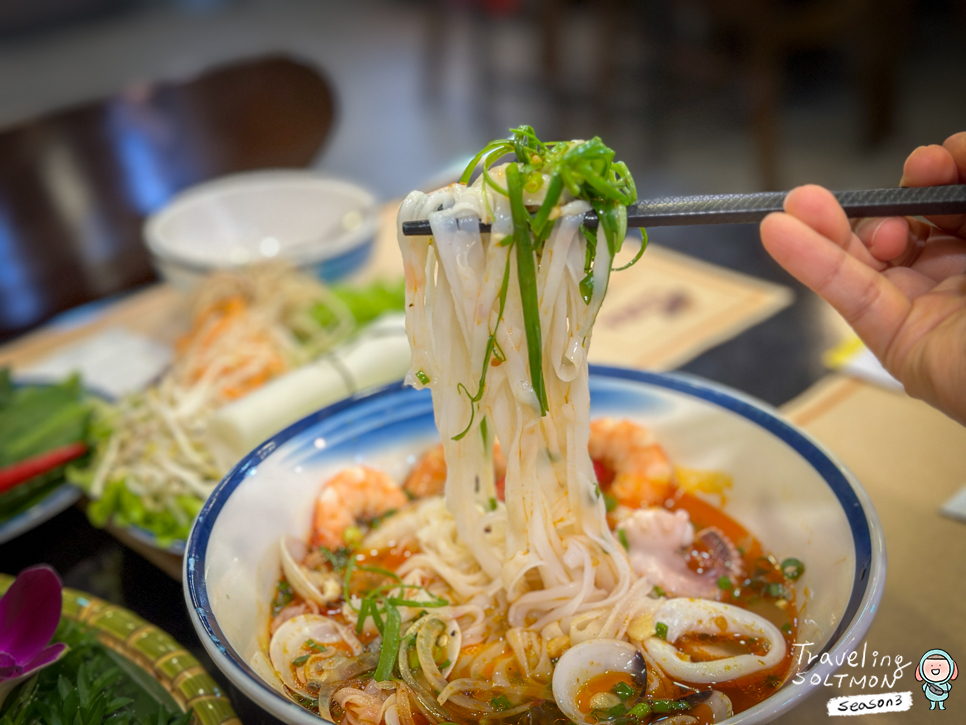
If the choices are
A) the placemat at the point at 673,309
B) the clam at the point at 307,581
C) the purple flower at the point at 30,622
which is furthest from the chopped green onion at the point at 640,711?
the placemat at the point at 673,309

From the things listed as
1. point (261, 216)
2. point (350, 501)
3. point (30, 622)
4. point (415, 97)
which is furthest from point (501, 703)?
point (415, 97)

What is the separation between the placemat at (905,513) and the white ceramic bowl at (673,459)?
0.64 feet

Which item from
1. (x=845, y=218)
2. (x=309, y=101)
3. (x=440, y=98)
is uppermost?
(x=845, y=218)

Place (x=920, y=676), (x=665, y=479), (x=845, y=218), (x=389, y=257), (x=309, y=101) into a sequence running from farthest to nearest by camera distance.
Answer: (x=309, y=101)
(x=389, y=257)
(x=665, y=479)
(x=920, y=676)
(x=845, y=218)

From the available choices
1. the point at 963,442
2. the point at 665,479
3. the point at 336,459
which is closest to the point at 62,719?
the point at 336,459

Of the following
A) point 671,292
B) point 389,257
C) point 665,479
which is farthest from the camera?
point 389,257

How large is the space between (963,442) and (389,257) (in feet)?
5.75

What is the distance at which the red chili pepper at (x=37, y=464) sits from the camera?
60.0 inches

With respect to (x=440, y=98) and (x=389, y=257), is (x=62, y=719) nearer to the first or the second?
(x=389, y=257)

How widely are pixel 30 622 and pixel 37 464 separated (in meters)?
0.56

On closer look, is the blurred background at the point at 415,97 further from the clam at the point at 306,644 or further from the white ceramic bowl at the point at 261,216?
the clam at the point at 306,644

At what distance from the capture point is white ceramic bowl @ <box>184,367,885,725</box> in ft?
3.14

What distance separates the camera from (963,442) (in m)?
1.57

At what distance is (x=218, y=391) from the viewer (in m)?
1.90
